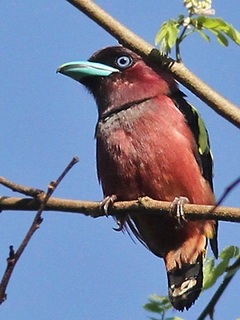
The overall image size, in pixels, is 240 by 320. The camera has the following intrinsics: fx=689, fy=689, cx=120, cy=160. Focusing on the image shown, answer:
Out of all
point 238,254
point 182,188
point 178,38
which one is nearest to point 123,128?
point 182,188

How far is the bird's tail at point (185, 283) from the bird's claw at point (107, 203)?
843 mm

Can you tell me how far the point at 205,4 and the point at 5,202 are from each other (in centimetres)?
164

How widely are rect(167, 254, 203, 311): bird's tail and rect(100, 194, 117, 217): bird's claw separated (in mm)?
843

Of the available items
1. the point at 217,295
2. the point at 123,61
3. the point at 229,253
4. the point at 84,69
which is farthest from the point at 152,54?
the point at 123,61

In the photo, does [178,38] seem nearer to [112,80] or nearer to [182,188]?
[182,188]

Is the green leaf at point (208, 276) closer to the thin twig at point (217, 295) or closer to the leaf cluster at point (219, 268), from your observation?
the leaf cluster at point (219, 268)

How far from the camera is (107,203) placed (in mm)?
5043

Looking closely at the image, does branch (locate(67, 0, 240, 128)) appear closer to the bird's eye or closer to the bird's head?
the bird's head

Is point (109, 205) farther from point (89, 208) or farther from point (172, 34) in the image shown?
point (172, 34)

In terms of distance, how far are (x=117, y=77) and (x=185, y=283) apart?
6.39 ft

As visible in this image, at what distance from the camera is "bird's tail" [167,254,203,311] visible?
5.44 m

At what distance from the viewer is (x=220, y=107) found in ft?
12.3

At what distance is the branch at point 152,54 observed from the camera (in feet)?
12.5

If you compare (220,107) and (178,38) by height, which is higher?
(178,38)
